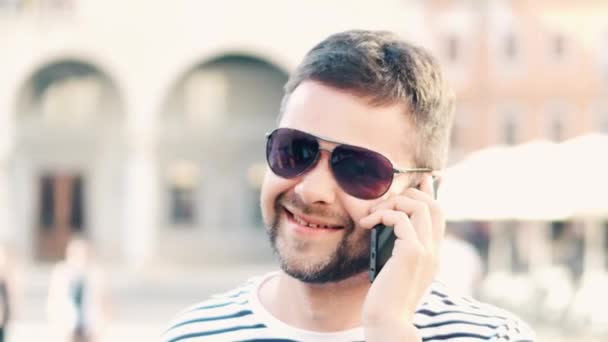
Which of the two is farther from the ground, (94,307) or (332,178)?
(332,178)

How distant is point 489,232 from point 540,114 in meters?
5.90

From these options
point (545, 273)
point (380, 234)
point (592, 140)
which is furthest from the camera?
point (545, 273)

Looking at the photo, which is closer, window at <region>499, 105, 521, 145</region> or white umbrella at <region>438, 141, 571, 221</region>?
white umbrella at <region>438, 141, 571, 221</region>

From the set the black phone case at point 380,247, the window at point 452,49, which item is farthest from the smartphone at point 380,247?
the window at point 452,49

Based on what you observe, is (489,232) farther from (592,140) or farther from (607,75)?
(592,140)

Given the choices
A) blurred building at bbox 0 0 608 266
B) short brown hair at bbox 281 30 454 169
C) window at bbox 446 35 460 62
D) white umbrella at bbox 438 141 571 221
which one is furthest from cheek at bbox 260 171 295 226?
window at bbox 446 35 460 62

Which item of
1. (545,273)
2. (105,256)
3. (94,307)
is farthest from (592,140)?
(105,256)

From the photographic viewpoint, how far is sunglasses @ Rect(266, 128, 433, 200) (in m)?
2.19

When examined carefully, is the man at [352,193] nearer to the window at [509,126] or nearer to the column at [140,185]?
the column at [140,185]

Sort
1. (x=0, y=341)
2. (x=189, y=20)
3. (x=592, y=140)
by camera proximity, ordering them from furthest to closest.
Result: 1. (x=189, y=20)
2. (x=592, y=140)
3. (x=0, y=341)

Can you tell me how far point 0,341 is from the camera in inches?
295

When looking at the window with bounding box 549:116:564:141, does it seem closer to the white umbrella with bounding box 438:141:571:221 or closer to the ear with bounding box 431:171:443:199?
the white umbrella with bounding box 438:141:571:221

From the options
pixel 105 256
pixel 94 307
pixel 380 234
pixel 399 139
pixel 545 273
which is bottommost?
pixel 105 256

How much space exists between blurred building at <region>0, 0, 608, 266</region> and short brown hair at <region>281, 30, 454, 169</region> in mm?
28270
